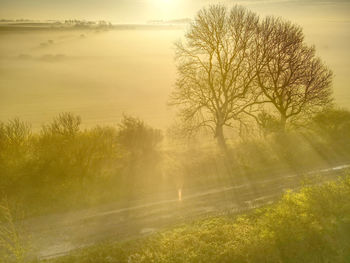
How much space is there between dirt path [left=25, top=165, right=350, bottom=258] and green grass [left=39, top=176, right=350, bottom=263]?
1075 millimetres

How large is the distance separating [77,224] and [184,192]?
6259 mm

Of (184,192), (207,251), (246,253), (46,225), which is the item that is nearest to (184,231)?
(207,251)

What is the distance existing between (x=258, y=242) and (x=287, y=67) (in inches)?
720

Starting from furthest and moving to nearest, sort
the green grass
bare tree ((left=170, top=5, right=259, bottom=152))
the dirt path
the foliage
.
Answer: bare tree ((left=170, top=5, right=259, bottom=152))
the foliage
the dirt path
the green grass

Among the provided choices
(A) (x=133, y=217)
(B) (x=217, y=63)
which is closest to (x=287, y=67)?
(B) (x=217, y=63)

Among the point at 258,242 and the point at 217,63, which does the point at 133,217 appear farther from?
the point at 217,63

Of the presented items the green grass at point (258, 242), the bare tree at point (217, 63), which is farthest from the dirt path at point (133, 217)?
the bare tree at point (217, 63)

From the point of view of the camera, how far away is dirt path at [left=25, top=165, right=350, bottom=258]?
1443 centimetres

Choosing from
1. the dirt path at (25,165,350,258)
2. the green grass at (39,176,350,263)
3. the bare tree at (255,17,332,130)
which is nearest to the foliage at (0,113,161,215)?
the dirt path at (25,165,350,258)

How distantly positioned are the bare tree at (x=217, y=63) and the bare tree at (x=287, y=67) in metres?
1.06

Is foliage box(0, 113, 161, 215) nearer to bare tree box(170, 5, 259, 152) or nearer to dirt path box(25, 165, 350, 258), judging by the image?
dirt path box(25, 165, 350, 258)

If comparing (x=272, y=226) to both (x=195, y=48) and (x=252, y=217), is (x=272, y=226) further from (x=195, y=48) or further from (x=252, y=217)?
(x=195, y=48)

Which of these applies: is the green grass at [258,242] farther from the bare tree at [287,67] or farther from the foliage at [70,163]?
the bare tree at [287,67]

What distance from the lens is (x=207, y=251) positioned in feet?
40.5
